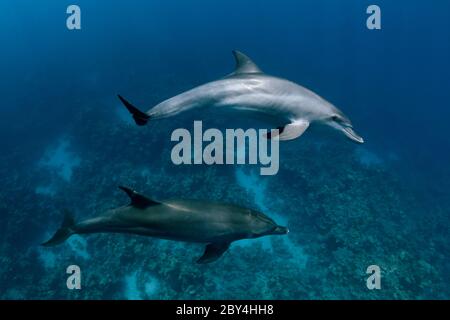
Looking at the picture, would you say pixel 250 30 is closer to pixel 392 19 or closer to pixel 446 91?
pixel 446 91

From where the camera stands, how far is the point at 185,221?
4910 millimetres

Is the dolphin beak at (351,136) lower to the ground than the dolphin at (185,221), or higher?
higher

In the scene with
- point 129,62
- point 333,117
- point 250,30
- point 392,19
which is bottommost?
point 333,117

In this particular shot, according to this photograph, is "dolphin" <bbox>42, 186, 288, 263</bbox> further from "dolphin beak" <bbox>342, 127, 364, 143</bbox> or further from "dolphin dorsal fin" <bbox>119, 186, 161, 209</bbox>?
"dolphin beak" <bbox>342, 127, 364, 143</bbox>

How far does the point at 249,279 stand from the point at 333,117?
24.2 ft

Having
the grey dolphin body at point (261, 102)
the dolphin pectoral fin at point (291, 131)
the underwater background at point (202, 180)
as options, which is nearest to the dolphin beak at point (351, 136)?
the grey dolphin body at point (261, 102)

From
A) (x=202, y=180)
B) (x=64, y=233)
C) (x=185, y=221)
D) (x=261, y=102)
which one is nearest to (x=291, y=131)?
(x=261, y=102)

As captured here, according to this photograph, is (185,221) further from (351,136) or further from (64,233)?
(351,136)

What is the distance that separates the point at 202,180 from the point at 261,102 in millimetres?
9525

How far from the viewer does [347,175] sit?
1689cm

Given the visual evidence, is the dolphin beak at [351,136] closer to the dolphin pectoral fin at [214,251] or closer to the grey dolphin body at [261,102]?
the grey dolphin body at [261,102]

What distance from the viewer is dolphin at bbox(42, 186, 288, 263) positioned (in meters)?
4.92

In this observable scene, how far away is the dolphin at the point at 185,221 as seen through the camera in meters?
4.92
